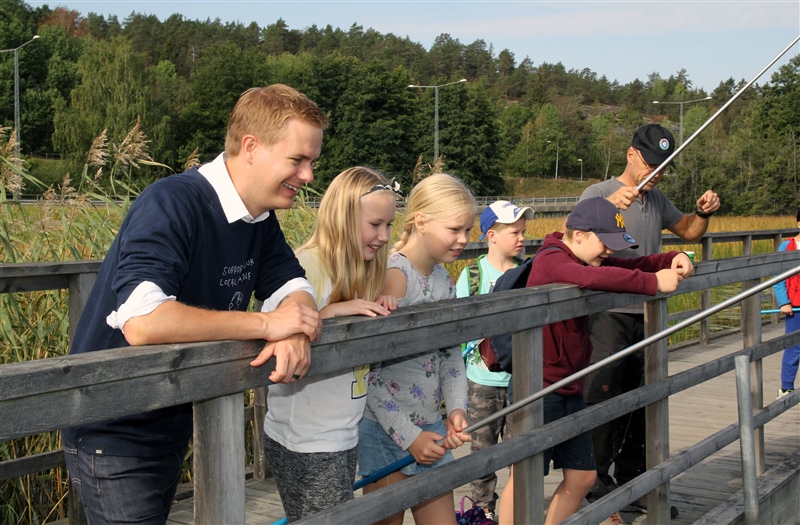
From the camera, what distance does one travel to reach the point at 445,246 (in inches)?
123

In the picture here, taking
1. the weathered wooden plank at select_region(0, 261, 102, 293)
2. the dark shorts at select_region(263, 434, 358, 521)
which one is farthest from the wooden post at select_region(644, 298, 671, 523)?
the weathered wooden plank at select_region(0, 261, 102, 293)

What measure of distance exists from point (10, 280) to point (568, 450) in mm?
2154

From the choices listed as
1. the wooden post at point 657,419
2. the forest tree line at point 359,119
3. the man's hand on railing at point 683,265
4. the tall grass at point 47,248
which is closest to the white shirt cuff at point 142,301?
the man's hand on railing at point 683,265

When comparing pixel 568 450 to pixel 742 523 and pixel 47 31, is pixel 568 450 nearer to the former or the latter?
pixel 742 523

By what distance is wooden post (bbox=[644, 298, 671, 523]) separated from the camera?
3.50 m

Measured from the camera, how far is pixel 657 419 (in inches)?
140

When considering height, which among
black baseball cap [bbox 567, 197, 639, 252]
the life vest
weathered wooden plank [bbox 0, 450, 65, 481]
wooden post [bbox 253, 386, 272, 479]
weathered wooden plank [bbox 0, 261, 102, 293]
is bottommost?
wooden post [bbox 253, 386, 272, 479]

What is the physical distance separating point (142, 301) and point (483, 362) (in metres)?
2.41

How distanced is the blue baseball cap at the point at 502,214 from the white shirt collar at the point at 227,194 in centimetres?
219

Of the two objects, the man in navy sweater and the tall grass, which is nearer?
the man in navy sweater

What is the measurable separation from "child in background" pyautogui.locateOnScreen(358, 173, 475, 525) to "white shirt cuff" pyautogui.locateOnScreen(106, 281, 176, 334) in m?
1.13

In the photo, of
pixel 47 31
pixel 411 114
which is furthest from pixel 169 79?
pixel 411 114

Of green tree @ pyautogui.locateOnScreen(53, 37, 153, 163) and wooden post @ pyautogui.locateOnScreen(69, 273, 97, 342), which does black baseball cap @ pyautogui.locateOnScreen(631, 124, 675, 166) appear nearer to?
wooden post @ pyautogui.locateOnScreen(69, 273, 97, 342)

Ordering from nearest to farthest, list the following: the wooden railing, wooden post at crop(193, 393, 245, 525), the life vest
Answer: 1. the wooden railing
2. wooden post at crop(193, 393, 245, 525)
3. the life vest
